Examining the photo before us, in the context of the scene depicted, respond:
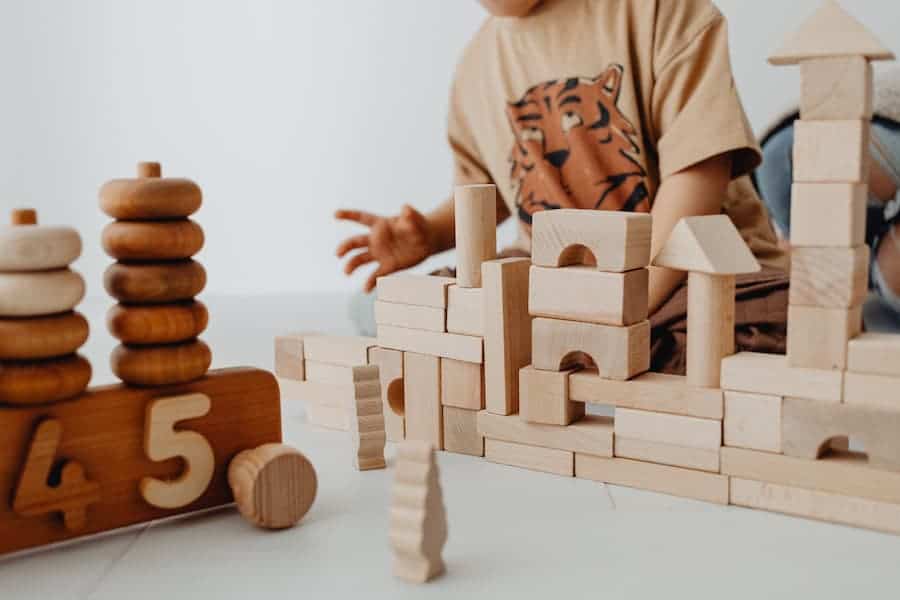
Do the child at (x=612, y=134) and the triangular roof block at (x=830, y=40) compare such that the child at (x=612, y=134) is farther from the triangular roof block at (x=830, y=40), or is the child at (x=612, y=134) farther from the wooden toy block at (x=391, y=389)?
the triangular roof block at (x=830, y=40)

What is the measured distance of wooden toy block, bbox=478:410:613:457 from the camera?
82 centimetres

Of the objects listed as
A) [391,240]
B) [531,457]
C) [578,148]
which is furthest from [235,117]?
[531,457]

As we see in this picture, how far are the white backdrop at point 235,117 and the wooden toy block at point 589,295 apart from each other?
1.20 meters

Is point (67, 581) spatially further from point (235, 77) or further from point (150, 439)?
point (235, 77)

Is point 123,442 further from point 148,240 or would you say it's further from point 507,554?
point 507,554

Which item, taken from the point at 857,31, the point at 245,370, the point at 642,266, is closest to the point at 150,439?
the point at 245,370

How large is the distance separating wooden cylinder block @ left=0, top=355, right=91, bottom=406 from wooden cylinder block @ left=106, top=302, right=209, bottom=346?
4cm

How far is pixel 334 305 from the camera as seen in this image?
6.09 ft

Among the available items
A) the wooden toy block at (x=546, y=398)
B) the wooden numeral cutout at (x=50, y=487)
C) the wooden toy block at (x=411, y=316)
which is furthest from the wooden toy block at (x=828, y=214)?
the wooden numeral cutout at (x=50, y=487)

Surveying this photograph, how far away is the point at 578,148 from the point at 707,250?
467 mm

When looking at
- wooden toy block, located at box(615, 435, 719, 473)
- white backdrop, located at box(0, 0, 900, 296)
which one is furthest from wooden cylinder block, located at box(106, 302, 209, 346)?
white backdrop, located at box(0, 0, 900, 296)

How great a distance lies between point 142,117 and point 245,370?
4.95 ft

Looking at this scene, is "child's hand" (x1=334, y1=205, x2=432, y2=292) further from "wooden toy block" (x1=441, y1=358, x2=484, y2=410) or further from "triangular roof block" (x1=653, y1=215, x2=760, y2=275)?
"triangular roof block" (x1=653, y1=215, x2=760, y2=275)

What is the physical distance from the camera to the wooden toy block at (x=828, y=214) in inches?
27.1
